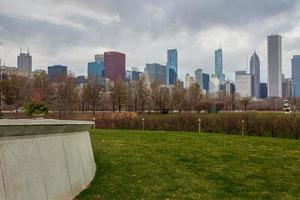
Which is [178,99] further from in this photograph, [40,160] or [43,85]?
[40,160]

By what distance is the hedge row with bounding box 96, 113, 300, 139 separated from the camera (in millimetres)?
24000

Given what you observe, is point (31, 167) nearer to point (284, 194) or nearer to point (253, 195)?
point (253, 195)

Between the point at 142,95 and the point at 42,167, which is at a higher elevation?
the point at 142,95

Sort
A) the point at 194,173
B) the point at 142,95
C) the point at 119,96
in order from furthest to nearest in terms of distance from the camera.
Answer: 1. the point at 142,95
2. the point at 119,96
3. the point at 194,173

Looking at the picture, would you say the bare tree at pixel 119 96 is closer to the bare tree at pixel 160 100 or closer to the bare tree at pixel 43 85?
the bare tree at pixel 160 100

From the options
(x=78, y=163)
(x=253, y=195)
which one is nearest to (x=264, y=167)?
(x=253, y=195)

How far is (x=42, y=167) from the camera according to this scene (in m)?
5.49

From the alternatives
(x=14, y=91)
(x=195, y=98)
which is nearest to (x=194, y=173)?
(x=14, y=91)

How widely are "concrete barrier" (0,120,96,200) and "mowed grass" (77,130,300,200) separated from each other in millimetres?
662

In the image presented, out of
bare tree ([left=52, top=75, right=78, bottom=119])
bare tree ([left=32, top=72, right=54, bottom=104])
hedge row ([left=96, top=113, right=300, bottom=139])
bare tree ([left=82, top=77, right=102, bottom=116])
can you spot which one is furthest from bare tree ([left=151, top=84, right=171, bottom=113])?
hedge row ([left=96, top=113, right=300, bottom=139])

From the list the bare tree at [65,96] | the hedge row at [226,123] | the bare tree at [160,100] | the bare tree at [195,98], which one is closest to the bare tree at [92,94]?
the bare tree at [65,96]

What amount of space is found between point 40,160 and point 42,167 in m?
0.11

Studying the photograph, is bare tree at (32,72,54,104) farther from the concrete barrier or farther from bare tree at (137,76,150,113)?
the concrete barrier

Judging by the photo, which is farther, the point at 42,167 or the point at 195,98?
the point at 195,98
